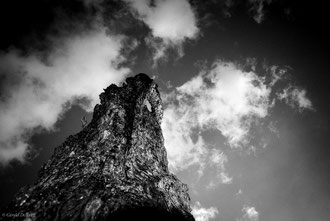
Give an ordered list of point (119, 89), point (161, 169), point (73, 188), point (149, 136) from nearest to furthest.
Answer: point (73, 188) → point (161, 169) → point (149, 136) → point (119, 89)

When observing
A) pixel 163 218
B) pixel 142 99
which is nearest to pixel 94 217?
pixel 163 218

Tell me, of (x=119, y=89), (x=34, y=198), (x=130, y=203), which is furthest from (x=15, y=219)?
(x=119, y=89)

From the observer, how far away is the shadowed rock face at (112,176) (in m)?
14.9

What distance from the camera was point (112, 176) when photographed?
61.1 feet

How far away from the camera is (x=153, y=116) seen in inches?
1312

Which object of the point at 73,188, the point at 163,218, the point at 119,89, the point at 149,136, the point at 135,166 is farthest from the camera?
the point at 119,89

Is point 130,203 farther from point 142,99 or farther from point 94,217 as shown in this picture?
point 142,99

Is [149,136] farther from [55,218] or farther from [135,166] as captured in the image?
[55,218]

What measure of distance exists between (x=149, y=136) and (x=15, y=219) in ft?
57.7

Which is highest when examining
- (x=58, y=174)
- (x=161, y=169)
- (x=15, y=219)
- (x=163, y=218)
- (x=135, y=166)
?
(x=161, y=169)

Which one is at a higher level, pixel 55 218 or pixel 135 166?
pixel 135 166

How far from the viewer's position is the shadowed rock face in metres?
14.9

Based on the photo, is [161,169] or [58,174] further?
[161,169]

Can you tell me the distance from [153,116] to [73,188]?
→ 61.7ft
